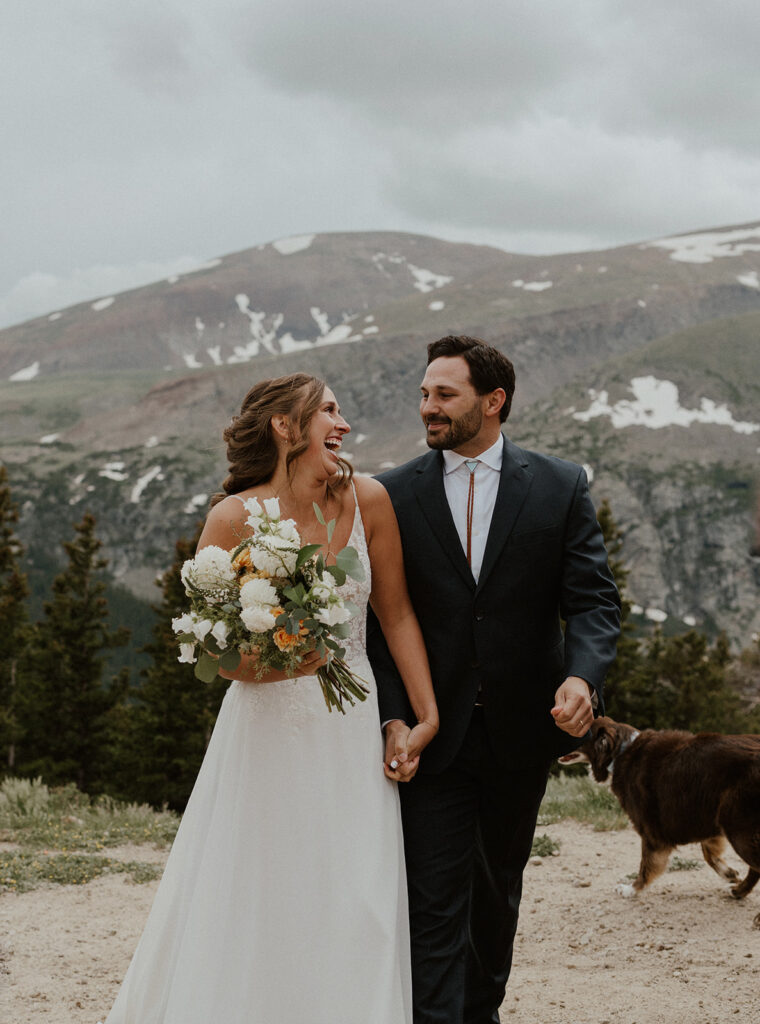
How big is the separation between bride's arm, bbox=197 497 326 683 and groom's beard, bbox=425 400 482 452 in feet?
2.75

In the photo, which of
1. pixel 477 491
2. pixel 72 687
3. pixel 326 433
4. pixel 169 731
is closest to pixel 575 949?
pixel 477 491

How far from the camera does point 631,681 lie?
3234 cm

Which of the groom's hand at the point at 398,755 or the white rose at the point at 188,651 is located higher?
the white rose at the point at 188,651

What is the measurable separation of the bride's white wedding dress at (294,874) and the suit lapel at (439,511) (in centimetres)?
40

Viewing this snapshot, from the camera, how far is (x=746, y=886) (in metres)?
7.04

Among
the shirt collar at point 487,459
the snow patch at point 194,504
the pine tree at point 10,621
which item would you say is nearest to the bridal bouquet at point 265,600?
the shirt collar at point 487,459

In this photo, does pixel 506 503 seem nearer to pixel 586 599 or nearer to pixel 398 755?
pixel 586 599

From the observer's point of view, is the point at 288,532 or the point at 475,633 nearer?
the point at 288,532

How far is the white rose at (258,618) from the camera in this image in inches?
141

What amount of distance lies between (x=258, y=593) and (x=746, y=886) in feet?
16.5

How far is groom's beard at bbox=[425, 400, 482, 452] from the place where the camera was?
4262mm

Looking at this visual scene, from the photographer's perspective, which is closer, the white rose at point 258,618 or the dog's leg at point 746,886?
the white rose at point 258,618

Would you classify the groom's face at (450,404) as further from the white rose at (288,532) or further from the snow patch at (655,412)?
the snow patch at (655,412)

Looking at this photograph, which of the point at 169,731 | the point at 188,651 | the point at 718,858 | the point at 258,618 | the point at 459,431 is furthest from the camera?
the point at 169,731
